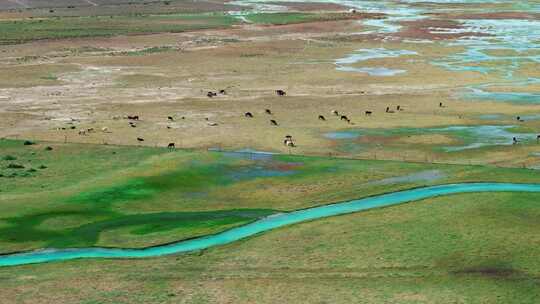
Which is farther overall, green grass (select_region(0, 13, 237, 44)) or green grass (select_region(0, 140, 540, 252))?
green grass (select_region(0, 13, 237, 44))

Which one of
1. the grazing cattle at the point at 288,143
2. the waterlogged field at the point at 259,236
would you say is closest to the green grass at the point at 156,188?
the waterlogged field at the point at 259,236

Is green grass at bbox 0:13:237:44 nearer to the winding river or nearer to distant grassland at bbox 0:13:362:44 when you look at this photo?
distant grassland at bbox 0:13:362:44

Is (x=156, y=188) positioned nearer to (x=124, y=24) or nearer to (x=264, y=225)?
(x=264, y=225)

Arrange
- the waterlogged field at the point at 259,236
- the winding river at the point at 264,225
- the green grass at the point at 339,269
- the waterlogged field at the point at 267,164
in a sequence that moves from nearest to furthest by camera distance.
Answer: the green grass at the point at 339,269 < the waterlogged field at the point at 259,236 < the waterlogged field at the point at 267,164 < the winding river at the point at 264,225

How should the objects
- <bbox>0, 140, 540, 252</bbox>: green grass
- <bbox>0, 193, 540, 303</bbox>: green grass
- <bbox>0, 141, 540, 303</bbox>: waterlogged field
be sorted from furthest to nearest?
<bbox>0, 140, 540, 252</bbox>: green grass, <bbox>0, 141, 540, 303</bbox>: waterlogged field, <bbox>0, 193, 540, 303</bbox>: green grass

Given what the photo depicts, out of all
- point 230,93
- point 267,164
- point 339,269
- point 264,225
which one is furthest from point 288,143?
point 339,269

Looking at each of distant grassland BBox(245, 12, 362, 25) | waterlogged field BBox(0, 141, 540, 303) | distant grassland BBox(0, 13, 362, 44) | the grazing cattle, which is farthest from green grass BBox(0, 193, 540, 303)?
distant grassland BBox(245, 12, 362, 25)

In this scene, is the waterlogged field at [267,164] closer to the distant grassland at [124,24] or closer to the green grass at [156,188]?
the green grass at [156,188]
